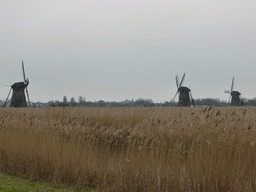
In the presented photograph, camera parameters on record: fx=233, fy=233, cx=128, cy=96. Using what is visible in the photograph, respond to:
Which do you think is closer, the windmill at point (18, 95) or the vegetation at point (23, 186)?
the vegetation at point (23, 186)

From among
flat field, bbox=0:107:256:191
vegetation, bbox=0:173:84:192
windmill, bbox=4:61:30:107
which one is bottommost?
vegetation, bbox=0:173:84:192

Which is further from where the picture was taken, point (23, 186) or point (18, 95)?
point (18, 95)

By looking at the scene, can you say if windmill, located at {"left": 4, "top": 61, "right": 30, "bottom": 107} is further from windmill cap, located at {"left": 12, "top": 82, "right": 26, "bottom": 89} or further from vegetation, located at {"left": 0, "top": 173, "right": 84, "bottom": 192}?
vegetation, located at {"left": 0, "top": 173, "right": 84, "bottom": 192}

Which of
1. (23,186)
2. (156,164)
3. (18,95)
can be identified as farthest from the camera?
(18,95)

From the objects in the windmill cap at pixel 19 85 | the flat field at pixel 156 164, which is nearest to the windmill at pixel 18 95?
the windmill cap at pixel 19 85

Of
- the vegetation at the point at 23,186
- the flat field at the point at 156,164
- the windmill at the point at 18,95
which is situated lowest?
the vegetation at the point at 23,186

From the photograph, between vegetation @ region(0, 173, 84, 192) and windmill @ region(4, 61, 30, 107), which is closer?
vegetation @ region(0, 173, 84, 192)

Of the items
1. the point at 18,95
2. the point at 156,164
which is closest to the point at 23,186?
the point at 156,164

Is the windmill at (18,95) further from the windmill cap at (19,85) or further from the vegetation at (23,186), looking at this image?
the vegetation at (23,186)

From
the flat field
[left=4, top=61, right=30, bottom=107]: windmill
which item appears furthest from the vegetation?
[left=4, top=61, right=30, bottom=107]: windmill

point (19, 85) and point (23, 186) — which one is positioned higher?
point (19, 85)

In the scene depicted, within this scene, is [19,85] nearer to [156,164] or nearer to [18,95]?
[18,95]

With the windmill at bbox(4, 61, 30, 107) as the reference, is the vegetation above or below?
below

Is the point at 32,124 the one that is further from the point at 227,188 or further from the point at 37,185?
the point at 227,188
